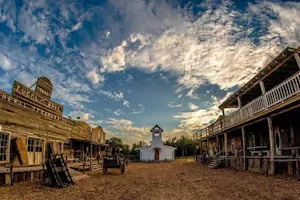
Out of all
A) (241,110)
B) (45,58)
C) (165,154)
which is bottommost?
(165,154)

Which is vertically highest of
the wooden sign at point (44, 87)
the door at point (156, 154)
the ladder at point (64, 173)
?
the wooden sign at point (44, 87)

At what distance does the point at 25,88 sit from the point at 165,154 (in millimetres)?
34936

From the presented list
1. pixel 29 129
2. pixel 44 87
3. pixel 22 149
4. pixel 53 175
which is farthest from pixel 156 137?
pixel 53 175

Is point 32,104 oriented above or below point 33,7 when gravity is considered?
below

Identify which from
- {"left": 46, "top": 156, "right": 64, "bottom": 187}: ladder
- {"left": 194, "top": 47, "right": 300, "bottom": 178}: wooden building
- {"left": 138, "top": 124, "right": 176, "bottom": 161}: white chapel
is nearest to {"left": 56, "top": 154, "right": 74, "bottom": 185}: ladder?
{"left": 46, "top": 156, "right": 64, "bottom": 187}: ladder

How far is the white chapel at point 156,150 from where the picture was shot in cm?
4525

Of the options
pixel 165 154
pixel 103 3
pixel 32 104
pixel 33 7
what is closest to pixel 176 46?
pixel 103 3

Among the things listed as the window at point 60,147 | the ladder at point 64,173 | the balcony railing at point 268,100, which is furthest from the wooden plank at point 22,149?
the balcony railing at point 268,100

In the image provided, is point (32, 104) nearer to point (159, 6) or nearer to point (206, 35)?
point (159, 6)

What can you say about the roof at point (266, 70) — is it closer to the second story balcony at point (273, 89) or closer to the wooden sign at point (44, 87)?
the second story balcony at point (273, 89)

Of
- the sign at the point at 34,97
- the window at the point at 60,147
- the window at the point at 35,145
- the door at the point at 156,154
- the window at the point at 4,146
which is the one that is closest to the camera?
the window at the point at 4,146

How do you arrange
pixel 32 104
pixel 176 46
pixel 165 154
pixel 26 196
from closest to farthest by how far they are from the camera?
pixel 26 196, pixel 32 104, pixel 176 46, pixel 165 154

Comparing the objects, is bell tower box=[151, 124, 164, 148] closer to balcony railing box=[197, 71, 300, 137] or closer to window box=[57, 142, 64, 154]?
balcony railing box=[197, 71, 300, 137]

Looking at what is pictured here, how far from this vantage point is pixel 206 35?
1667cm
